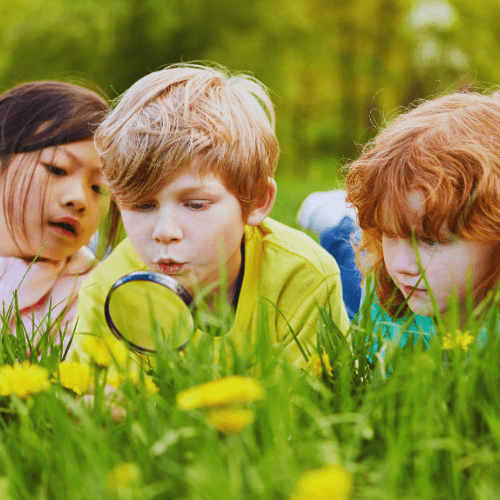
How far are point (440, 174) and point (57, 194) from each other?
1.53 meters

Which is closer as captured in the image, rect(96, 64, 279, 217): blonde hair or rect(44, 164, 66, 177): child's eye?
rect(96, 64, 279, 217): blonde hair

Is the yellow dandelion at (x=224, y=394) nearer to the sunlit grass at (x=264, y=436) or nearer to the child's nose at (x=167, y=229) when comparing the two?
the sunlit grass at (x=264, y=436)

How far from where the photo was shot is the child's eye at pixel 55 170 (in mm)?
2389

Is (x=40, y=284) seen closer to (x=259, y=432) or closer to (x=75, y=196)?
(x=75, y=196)

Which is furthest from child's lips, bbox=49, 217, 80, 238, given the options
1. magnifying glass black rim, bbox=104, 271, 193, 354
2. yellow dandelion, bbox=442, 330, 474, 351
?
yellow dandelion, bbox=442, 330, 474, 351

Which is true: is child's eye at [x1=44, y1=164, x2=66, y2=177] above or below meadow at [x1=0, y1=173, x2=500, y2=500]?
above

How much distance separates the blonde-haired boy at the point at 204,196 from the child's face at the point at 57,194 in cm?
26

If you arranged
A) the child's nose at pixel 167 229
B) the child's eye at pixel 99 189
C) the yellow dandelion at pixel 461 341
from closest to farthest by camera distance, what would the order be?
the yellow dandelion at pixel 461 341 → the child's nose at pixel 167 229 → the child's eye at pixel 99 189

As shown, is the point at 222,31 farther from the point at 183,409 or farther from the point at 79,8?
the point at 183,409

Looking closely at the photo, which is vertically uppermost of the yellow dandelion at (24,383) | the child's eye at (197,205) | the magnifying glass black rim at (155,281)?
the child's eye at (197,205)

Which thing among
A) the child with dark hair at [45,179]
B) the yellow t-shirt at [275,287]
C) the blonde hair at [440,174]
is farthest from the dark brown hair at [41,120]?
the blonde hair at [440,174]

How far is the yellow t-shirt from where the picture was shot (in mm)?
2188

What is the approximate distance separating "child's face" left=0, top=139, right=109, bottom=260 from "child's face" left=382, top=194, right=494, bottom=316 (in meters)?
1.33

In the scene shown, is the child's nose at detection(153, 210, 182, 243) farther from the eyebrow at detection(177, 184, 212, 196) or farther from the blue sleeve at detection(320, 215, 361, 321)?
the blue sleeve at detection(320, 215, 361, 321)
